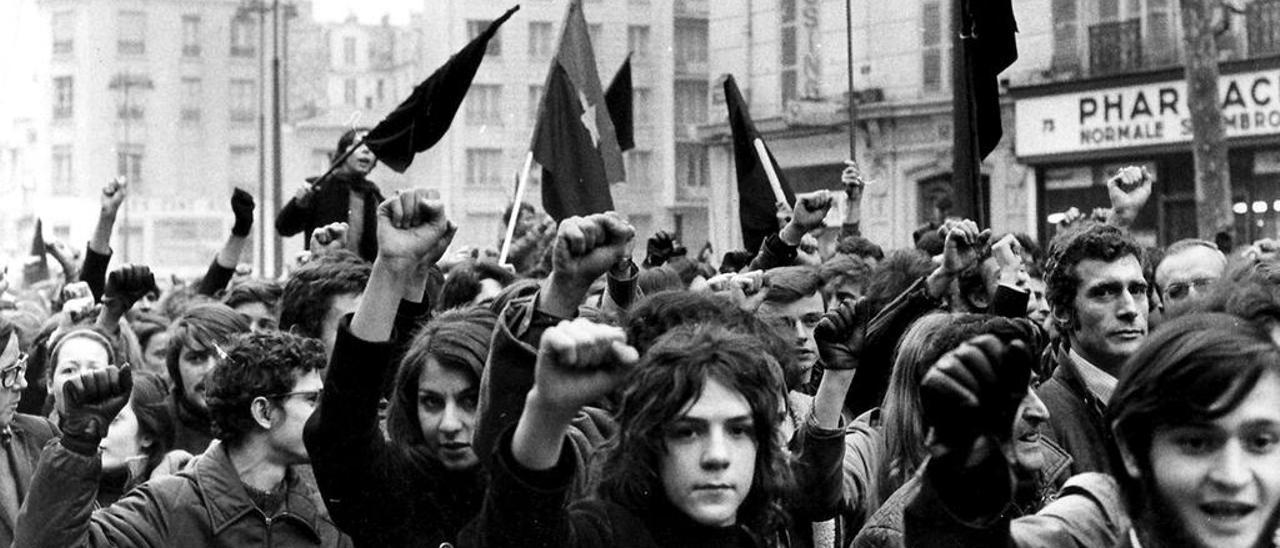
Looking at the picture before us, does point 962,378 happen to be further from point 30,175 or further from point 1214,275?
point 30,175

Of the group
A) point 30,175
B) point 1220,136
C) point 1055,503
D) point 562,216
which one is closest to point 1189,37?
point 1220,136

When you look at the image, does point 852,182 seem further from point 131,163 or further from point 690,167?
point 131,163

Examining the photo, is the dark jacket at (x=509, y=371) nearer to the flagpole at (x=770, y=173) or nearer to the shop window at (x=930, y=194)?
the flagpole at (x=770, y=173)

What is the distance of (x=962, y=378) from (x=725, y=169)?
2697 cm

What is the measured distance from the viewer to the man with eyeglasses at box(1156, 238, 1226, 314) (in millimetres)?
7191

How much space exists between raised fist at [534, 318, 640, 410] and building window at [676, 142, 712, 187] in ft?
135

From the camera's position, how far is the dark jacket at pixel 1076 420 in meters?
5.21

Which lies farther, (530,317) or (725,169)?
(725,169)

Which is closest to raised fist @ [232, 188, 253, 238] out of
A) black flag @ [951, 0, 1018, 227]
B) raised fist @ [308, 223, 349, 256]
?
raised fist @ [308, 223, 349, 256]

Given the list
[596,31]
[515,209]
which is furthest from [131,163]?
[515,209]

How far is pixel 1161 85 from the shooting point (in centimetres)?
2473

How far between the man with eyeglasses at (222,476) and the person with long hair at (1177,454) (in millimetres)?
2110

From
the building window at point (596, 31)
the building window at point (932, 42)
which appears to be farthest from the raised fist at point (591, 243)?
the building window at point (596, 31)

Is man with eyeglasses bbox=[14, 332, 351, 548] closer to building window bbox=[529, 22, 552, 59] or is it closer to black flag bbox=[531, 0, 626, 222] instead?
black flag bbox=[531, 0, 626, 222]
